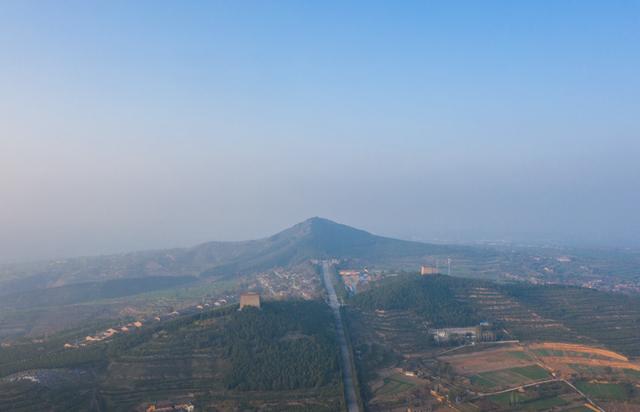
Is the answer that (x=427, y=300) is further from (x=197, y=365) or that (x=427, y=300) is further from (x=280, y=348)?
(x=197, y=365)

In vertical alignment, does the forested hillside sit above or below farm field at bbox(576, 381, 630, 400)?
above

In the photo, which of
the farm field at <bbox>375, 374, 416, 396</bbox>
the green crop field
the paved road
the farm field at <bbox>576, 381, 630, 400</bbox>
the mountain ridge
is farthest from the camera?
the mountain ridge

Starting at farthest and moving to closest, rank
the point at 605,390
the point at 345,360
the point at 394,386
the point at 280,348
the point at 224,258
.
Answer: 1. the point at 224,258
2. the point at 280,348
3. the point at 345,360
4. the point at 394,386
5. the point at 605,390

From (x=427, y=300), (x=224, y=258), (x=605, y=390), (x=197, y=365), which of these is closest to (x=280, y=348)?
(x=197, y=365)

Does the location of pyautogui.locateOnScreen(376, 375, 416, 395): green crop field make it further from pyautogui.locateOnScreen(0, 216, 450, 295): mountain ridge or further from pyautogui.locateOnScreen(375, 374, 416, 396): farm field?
pyautogui.locateOnScreen(0, 216, 450, 295): mountain ridge

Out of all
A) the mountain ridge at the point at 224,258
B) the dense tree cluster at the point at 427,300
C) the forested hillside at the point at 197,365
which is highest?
the mountain ridge at the point at 224,258

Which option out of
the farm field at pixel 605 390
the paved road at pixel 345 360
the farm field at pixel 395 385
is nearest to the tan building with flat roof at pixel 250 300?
the paved road at pixel 345 360

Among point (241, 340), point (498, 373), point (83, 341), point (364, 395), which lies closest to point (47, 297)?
point (83, 341)

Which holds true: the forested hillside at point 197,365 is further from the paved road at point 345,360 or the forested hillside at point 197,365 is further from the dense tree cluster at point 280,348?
the paved road at point 345,360

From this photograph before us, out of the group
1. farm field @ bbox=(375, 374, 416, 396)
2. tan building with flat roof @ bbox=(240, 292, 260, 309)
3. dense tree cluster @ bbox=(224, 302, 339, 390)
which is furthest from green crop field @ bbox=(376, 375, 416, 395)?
tan building with flat roof @ bbox=(240, 292, 260, 309)
